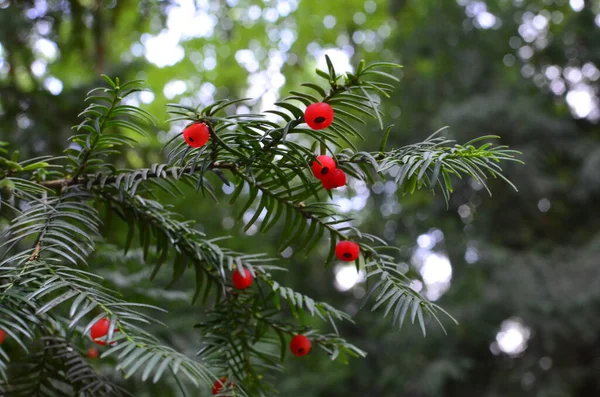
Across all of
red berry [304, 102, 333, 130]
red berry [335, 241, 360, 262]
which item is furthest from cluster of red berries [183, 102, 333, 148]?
red berry [335, 241, 360, 262]

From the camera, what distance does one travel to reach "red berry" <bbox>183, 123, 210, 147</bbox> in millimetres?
783

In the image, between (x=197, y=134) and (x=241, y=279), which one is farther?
(x=241, y=279)

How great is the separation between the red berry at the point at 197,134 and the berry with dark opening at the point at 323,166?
0.16 meters

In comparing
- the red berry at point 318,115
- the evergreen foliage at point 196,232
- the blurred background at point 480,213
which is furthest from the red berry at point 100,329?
the blurred background at point 480,213

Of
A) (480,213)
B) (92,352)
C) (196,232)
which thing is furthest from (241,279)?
(480,213)

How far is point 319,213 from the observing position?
978mm

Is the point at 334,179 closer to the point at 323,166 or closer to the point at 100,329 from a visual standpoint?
the point at 323,166

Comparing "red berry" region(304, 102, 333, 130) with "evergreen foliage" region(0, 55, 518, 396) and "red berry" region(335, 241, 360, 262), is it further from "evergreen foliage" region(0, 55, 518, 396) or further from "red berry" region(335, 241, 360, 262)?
"red berry" region(335, 241, 360, 262)

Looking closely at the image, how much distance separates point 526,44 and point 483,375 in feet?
10.5

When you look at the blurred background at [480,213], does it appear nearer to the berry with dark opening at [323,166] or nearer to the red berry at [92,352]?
the red berry at [92,352]

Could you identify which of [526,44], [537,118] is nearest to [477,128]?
[537,118]

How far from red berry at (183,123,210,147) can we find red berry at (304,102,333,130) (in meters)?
0.14

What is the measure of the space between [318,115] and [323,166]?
0.09m

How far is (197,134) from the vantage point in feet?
2.57
